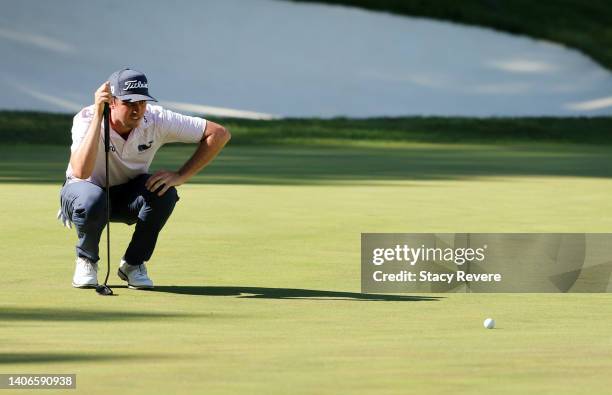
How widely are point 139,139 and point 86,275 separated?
648 millimetres

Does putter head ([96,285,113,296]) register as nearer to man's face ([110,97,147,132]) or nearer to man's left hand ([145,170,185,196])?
man's left hand ([145,170,185,196])

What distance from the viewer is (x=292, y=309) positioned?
691 centimetres

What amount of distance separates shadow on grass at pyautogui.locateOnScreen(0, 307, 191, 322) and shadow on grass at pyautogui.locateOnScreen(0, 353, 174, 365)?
3.25 ft

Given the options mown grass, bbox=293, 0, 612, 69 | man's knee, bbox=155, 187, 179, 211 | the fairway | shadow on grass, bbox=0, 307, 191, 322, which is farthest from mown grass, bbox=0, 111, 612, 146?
shadow on grass, bbox=0, 307, 191, 322

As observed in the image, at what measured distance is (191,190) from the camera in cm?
1378

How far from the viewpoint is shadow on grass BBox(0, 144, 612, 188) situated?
15.3 metres

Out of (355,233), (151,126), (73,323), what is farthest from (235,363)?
(355,233)

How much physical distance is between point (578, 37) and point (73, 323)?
24.9 metres

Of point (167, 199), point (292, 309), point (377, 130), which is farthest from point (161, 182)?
point (377, 130)

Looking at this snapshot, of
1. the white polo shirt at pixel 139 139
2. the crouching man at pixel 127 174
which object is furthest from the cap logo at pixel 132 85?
the white polo shirt at pixel 139 139

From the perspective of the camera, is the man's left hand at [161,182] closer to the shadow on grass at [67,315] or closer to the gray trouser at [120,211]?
the gray trouser at [120,211]

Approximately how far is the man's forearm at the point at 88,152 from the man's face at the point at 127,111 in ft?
0.44

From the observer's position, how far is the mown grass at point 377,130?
21.7 meters

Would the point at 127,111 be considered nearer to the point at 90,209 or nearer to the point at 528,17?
the point at 90,209
